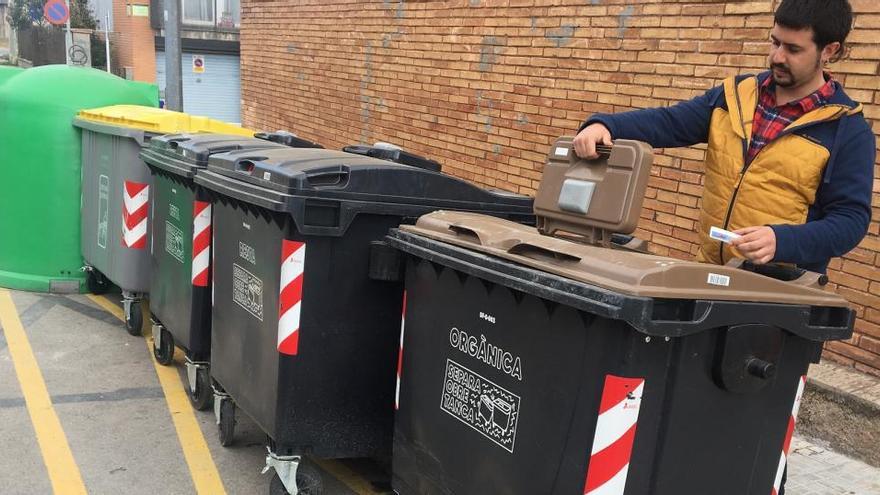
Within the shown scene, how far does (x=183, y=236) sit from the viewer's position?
179 inches

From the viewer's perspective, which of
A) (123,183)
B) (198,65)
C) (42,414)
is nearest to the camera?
Answer: (42,414)

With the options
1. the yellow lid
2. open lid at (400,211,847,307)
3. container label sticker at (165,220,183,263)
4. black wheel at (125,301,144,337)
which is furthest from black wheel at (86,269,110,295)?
open lid at (400,211,847,307)

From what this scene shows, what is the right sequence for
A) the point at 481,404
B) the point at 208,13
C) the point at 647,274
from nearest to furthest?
the point at 647,274
the point at 481,404
the point at 208,13

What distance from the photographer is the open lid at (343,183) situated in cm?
322

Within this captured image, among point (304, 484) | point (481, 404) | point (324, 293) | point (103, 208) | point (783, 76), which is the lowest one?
point (304, 484)

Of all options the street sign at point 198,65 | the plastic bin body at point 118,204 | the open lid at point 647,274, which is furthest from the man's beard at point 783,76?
the street sign at point 198,65

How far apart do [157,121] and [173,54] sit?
255 inches

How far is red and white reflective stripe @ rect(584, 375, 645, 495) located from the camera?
217 cm

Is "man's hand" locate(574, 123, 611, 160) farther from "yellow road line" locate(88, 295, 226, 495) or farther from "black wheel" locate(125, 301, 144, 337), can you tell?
"black wheel" locate(125, 301, 144, 337)

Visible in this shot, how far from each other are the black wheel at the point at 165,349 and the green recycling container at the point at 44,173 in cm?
185

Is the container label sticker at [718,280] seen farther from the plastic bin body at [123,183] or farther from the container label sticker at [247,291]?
the plastic bin body at [123,183]

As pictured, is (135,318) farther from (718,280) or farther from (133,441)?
(718,280)

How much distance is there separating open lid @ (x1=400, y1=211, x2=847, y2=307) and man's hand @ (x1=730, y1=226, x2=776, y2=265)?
14 centimetres

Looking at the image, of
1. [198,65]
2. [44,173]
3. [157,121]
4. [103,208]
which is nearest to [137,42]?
[198,65]
